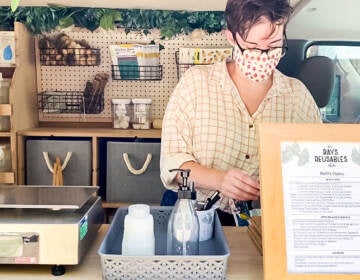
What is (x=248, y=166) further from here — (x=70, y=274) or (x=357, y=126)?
(x=70, y=274)

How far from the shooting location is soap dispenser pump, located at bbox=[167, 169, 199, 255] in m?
1.02

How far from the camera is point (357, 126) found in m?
1.03

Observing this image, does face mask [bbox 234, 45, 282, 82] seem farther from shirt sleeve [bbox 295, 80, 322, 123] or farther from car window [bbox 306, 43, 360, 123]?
car window [bbox 306, 43, 360, 123]

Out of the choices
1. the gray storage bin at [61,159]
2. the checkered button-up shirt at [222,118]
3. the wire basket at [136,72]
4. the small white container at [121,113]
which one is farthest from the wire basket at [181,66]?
the checkered button-up shirt at [222,118]

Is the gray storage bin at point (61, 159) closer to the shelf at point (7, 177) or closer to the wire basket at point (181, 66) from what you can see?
the shelf at point (7, 177)

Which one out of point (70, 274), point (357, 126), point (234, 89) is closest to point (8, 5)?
point (234, 89)

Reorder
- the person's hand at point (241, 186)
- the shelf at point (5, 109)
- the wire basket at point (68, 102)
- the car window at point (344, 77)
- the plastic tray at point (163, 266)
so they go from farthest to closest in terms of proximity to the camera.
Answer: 1. the car window at point (344, 77)
2. the wire basket at point (68, 102)
3. the shelf at point (5, 109)
4. the person's hand at point (241, 186)
5. the plastic tray at point (163, 266)

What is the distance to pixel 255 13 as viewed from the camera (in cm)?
137

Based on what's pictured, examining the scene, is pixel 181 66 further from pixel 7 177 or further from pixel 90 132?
pixel 7 177

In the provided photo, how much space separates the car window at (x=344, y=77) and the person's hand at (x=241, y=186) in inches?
76.9

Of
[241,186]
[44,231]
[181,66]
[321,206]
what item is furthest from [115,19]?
[321,206]

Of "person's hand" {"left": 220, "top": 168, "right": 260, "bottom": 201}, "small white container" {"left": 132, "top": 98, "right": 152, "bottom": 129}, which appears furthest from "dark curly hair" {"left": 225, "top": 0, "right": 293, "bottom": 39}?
"small white container" {"left": 132, "top": 98, "right": 152, "bottom": 129}

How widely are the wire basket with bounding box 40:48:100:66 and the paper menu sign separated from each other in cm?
196

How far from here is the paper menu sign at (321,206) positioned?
96cm
